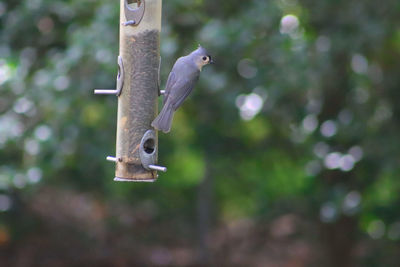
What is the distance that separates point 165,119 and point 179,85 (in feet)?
0.83

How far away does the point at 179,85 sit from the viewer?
14.2ft

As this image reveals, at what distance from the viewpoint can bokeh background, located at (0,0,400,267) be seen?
5902mm

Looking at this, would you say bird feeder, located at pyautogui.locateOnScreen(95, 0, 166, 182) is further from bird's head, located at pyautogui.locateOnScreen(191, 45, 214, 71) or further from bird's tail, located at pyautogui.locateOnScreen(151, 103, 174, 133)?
bird's head, located at pyautogui.locateOnScreen(191, 45, 214, 71)

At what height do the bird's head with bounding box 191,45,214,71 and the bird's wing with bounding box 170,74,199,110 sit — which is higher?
the bird's head with bounding box 191,45,214,71

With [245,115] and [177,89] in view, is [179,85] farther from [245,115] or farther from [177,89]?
[245,115]

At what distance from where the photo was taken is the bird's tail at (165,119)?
423cm

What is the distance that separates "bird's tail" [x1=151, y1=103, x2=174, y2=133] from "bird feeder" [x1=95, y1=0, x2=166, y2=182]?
115mm

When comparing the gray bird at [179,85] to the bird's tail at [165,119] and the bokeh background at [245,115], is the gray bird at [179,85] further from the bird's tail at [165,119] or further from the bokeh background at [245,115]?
the bokeh background at [245,115]

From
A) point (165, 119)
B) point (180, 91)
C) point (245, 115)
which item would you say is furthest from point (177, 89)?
point (245, 115)

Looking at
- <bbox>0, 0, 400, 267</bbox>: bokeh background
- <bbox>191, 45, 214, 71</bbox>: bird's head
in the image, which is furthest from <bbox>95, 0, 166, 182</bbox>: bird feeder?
<bbox>0, 0, 400, 267</bbox>: bokeh background

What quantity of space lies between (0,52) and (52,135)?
115 cm

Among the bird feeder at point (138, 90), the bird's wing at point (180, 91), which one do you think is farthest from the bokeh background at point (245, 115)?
the bird's wing at point (180, 91)

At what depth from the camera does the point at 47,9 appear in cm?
634

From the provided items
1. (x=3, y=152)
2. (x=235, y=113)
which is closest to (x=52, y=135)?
(x=3, y=152)
